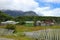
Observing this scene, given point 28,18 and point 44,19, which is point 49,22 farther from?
point 28,18

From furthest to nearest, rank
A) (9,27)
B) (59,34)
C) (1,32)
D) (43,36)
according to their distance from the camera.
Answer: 1. (9,27)
2. (1,32)
3. (43,36)
4. (59,34)

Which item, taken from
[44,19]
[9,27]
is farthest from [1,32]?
[44,19]

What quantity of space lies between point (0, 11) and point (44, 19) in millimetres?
19615

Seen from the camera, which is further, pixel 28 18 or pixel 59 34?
pixel 28 18

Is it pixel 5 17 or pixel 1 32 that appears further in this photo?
pixel 5 17

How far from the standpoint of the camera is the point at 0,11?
69312mm

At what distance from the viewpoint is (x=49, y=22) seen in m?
54.3

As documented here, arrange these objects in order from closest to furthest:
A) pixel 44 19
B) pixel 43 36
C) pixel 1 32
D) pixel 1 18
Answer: pixel 43 36 → pixel 1 32 → pixel 44 19 → pixel 1 18

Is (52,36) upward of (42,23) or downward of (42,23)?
upward

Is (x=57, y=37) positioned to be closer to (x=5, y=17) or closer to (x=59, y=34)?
(x=59, y=34)

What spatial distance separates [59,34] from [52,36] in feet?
2.89

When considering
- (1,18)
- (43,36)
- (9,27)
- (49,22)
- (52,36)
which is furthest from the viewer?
(1,18)

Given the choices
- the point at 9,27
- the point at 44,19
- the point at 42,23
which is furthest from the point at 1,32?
the point at 44,19

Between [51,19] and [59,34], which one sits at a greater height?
[59,34]
